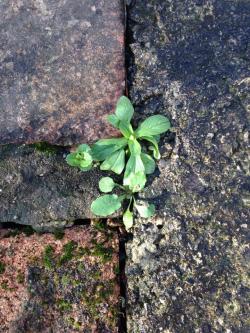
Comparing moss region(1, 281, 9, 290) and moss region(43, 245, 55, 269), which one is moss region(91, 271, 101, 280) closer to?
moss region(43, 245, 55, 269)

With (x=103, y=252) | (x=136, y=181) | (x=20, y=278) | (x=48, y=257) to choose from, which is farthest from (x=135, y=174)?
(x=20, y=278)

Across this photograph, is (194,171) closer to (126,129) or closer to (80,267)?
(126,129)

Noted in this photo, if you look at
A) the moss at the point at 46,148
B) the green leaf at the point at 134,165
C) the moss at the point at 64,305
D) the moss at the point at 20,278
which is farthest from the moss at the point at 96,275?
the moss at the point at 46,148

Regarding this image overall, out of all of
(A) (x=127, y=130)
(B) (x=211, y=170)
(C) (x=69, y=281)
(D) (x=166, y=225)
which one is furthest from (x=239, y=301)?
(A) (x=127, y=130)

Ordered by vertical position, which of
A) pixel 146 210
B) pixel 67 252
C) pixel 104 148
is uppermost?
pixel 104 148

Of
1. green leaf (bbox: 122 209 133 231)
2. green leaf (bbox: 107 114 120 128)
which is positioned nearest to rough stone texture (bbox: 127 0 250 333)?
green leaf (bbox: 122 209 133 231)

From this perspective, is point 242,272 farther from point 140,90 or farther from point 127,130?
point 140,90
